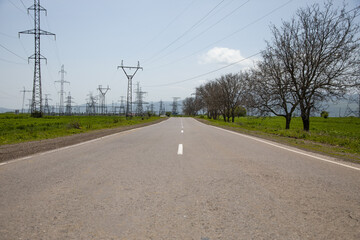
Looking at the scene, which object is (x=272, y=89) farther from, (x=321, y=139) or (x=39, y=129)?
(x=39, y=129)

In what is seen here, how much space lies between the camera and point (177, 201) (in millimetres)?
3570

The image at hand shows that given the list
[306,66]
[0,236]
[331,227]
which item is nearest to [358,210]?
[331,227]

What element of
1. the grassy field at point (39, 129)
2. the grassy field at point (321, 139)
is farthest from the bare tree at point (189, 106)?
the grassy field at point (321, 139)

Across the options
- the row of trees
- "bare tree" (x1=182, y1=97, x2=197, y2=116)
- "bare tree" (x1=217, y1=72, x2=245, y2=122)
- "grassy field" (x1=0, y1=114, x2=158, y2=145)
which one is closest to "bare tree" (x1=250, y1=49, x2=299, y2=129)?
the row of trees

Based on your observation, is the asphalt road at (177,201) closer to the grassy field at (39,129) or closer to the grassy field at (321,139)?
the grassy field at (321,139)

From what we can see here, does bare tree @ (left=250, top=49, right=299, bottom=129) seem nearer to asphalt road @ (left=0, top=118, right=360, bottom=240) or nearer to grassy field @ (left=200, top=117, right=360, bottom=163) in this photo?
grassy field @ (left=200, top=117, right=360, bottom=163)

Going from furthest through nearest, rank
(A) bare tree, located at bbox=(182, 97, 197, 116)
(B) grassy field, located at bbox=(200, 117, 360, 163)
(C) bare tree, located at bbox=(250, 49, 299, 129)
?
1. (A) bare tree, located at bbox=(182, 97, 197, 116)
2. (C) bare tree, located at bbox=(250, 49, 299, 129)
3. (B) grassy field, located at bbox=(200, 117, 360, 163)

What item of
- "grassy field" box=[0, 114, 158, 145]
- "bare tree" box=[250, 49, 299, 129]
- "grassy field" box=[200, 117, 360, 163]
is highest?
"bare tree" box=[250, 49, 299, 129]

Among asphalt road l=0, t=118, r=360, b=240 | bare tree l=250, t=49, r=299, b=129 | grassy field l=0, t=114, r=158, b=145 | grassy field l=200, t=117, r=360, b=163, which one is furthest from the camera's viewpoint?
bare tree l=250, t=49, r=299, b=129

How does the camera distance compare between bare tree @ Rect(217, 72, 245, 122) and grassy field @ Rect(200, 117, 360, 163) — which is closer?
grassy field @ Rect(200, 117, 360, 163)

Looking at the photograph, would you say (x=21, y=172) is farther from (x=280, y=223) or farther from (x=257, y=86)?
(x=257, y=86)

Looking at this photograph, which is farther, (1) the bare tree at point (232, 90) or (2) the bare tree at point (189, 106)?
(2) the bare tree at point (189, 106)

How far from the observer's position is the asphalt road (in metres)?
2.70

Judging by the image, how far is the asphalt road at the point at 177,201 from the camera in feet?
8.85
